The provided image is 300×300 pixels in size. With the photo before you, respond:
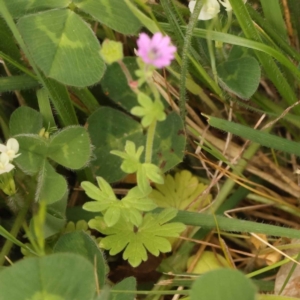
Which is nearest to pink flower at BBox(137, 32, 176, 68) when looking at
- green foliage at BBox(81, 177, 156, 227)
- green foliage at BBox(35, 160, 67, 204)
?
green foliage at BBox(81, 177, 156, 227)

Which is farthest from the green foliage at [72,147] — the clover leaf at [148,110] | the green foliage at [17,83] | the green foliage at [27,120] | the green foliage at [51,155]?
the clover leaf at [148,110]

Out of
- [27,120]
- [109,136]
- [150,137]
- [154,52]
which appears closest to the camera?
[154,52]

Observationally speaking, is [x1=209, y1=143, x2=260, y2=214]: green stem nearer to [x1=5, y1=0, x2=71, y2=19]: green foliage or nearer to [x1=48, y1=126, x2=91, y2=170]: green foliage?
[x1=48, y1=126, x2=91, y2=170]: green foliage

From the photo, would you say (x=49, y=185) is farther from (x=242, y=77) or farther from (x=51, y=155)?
(x=242, y=77)

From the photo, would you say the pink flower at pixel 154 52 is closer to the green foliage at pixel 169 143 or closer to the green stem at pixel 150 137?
the green stem at pixel 150 137

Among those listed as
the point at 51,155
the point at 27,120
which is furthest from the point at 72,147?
the point at 27,120

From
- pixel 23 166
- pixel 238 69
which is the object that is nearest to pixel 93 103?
pixel 23 166

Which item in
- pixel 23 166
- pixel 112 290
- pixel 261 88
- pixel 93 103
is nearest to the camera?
pixel 112 290

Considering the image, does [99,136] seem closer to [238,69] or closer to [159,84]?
[159,84]
